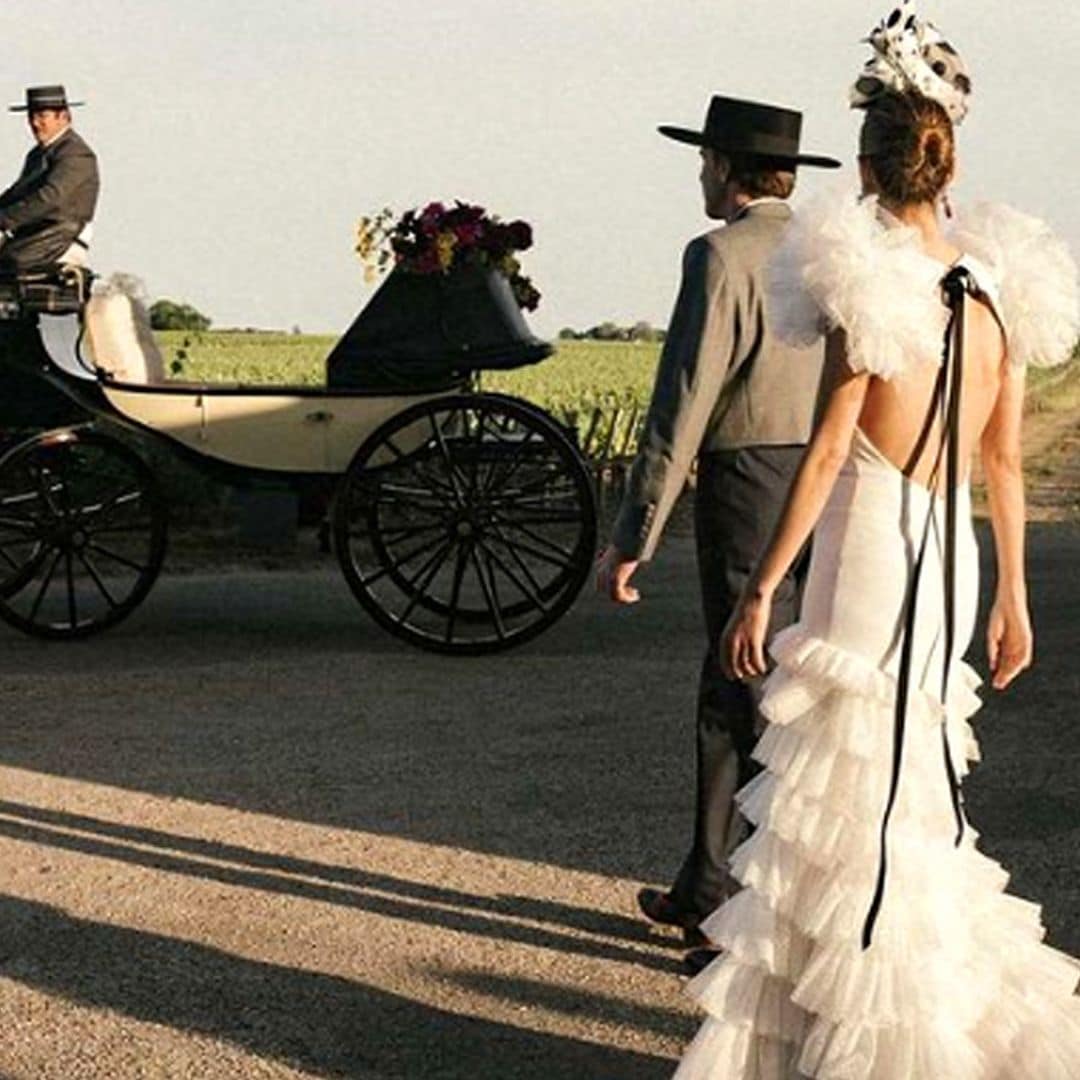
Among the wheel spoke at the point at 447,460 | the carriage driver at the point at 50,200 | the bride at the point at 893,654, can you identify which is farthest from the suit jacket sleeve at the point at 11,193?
the bride at the point at 893,654

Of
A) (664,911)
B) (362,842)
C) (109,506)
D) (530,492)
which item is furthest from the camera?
(109,506)

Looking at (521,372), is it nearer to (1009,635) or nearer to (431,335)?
(431,335)

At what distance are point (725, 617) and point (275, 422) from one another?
473 centimetres

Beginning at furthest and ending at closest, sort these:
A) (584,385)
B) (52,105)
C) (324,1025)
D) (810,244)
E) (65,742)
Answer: (584,385) < (52,105) < (65,742) < (324,1025) < (810,244)

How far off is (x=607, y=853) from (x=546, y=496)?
3.70 meters

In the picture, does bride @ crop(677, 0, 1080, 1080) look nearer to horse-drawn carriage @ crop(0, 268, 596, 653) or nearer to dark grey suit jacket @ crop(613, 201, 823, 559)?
dark grey suit jacket @ crop(613, 201, 823, 559)

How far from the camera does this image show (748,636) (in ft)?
14.2

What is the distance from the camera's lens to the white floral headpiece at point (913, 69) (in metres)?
4.19

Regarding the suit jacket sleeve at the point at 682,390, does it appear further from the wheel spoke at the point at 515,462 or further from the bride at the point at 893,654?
the wheel spoke at the point at 515,462

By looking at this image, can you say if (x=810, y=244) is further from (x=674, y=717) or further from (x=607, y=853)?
(x=674, y=717)

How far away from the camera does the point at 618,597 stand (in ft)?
17.6

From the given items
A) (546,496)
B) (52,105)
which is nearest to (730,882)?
(546,496)

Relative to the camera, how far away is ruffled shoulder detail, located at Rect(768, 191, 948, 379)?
4.07 meters

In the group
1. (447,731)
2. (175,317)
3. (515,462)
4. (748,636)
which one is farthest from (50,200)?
(175,317)
